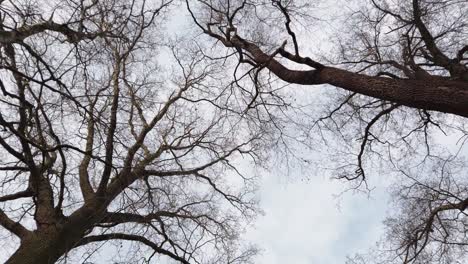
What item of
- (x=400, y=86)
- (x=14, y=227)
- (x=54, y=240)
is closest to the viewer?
(x=400, y=86)

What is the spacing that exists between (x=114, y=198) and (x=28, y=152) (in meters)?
1.86

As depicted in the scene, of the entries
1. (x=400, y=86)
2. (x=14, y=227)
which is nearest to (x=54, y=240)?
(x=14, y=227)

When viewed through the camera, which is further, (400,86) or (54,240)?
(54,240)

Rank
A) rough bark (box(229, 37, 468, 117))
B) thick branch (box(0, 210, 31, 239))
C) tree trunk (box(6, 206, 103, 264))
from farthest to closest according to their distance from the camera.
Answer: thick branch (box(0, 210, 31, 239)), tree trunk (box(6, 206, 103, 264)), rough bark (box(229, 37, 468, 117))

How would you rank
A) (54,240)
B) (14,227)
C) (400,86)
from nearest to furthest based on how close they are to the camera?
(400,86) → (54,240) → (14,227)

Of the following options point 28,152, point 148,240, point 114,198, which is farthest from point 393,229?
point 28,152

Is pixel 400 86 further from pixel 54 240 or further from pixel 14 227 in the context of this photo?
pixel 14 227

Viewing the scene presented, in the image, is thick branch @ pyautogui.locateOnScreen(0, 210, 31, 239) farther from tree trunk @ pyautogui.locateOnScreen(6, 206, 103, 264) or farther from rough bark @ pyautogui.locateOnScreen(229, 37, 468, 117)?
rough bark @ pyautogui.locateOnScreen(229, 37, 468, 117)

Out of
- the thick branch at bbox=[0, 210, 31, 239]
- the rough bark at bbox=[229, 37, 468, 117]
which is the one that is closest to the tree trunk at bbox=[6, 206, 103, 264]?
the thick branch at bbox=[0, 210, 31, 239]

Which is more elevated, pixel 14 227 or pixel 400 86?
pixel 400 86

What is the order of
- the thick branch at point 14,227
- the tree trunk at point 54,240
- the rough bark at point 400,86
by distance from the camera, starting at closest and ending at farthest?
the rough bark at point 400,86
the tree trunk at point 54,240
the thick branch at point 14,227

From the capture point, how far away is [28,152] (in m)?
5.05

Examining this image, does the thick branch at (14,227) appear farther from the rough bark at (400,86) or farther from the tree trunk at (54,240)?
the rough bark at (400,86)

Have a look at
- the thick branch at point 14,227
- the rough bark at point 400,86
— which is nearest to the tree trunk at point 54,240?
the thick branch at point 14,227
